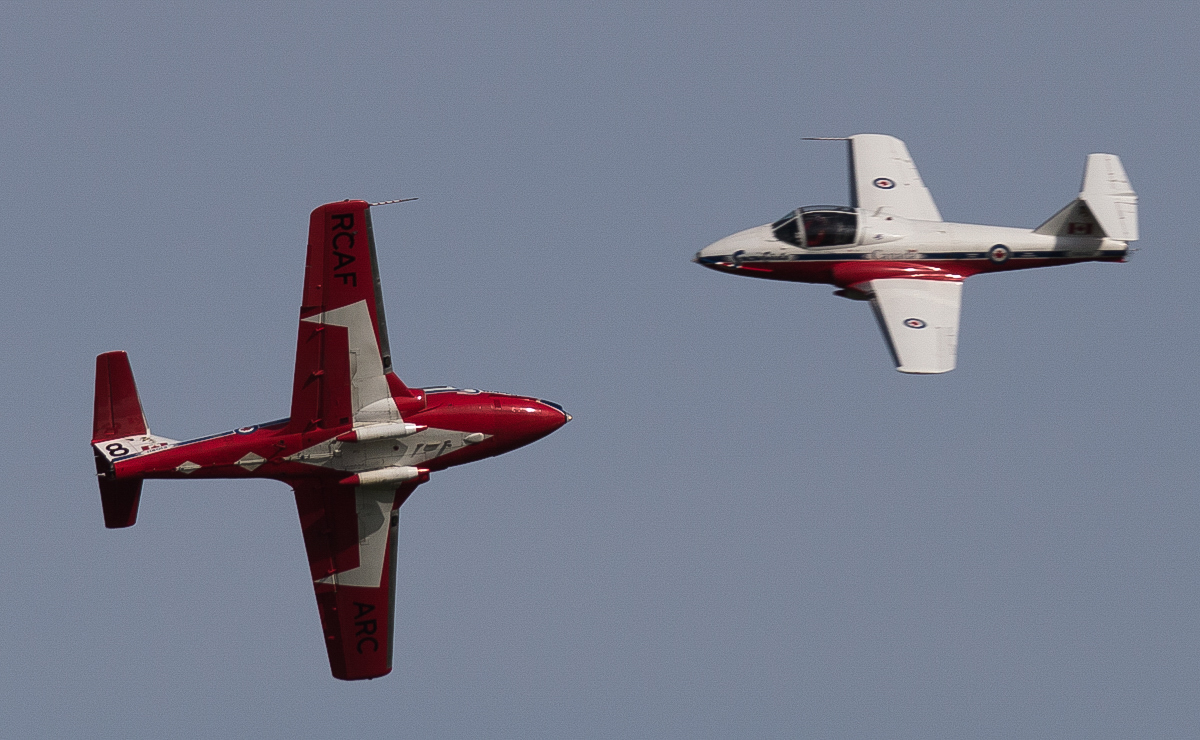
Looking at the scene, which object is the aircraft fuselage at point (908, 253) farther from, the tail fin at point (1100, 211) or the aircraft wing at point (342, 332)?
the aircraft wing at point (342, 332)

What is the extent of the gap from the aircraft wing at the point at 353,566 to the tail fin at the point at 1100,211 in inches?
608

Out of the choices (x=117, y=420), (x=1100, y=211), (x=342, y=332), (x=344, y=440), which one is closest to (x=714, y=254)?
(x=1100, y=211)

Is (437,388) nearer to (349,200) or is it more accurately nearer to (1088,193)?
(349,200)

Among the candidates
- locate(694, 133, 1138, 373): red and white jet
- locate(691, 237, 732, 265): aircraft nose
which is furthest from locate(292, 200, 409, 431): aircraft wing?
locate(694, 133, 1138, 373): red and white jet

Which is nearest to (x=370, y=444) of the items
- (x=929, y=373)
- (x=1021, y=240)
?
→ (x=929, y=373)

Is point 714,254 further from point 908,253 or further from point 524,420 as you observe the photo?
point 524,420

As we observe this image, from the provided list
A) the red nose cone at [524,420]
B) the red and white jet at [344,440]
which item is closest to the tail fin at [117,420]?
the red and white jet at [344,440]

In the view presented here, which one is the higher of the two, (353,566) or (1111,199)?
(1111,199)

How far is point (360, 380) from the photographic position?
123 ft

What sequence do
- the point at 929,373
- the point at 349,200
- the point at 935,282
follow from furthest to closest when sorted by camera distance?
the point at 935,282
the point at 929,373
the point at 349,200

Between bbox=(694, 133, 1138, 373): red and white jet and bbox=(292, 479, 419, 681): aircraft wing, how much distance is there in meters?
9.83

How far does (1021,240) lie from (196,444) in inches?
714

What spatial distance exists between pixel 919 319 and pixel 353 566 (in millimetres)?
12743

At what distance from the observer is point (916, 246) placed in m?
43.1
